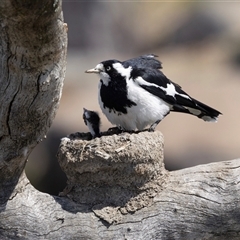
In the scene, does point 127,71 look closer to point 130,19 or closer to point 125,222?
point 125,222

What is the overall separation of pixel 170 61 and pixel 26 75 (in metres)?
11.5

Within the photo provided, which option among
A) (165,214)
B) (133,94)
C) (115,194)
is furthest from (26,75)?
(133,94)

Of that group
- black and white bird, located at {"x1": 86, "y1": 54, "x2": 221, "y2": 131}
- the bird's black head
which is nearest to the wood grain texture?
black and white bird, located at {"x1": 86, "y1": 54, "x2": 221, "y2": 131}

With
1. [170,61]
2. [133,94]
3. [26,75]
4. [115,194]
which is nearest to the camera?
[26,75]

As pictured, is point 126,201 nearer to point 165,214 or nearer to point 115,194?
point 115,194

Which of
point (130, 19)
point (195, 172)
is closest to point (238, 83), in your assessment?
point (130, 19)

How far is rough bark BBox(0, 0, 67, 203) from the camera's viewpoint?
3.32m

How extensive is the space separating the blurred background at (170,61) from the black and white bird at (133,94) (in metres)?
2.55

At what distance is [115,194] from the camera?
182 inches

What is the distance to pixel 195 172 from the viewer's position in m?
4.63

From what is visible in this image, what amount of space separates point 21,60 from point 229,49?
11.2 meters

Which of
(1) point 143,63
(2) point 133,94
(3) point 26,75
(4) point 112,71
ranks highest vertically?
(1) point 143,63

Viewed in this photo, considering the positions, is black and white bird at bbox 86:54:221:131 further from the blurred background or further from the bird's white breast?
the blurred background

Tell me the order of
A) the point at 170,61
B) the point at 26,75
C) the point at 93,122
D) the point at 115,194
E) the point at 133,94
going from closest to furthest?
1. the point at 26,75
2. the point at 115,194
3. the point at 133,94
4. the point at 93,122
5. the point at 170,61
